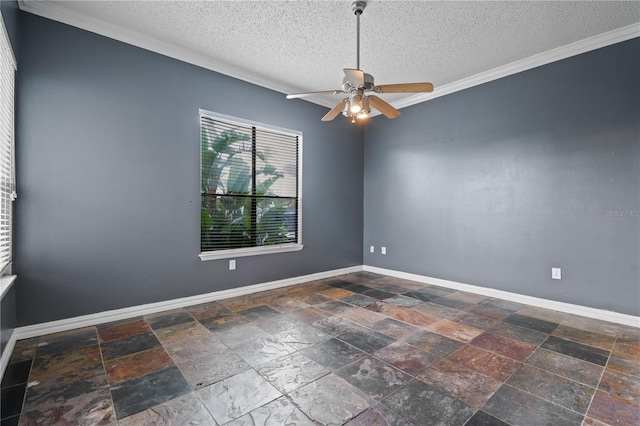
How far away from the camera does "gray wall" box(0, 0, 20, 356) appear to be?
80.1 inches

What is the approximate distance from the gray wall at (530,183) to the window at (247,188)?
1725 millimetres

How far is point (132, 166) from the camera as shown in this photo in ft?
9.75

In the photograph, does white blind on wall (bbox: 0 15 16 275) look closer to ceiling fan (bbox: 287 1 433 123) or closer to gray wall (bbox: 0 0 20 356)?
gray wall (bbox: 0 0 20 356)

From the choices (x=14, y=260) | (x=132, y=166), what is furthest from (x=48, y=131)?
(x=14, y=260)

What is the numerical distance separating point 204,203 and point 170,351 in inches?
67.1

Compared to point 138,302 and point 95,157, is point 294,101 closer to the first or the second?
point 95,157

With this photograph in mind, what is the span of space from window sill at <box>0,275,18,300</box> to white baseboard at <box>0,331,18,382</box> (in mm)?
438

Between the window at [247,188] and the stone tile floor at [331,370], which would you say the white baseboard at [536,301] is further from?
the window at [247,188]

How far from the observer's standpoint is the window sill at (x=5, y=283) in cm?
191

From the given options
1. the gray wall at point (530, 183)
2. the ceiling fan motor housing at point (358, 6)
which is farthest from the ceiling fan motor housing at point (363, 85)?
the gray wall at point (530, 183)

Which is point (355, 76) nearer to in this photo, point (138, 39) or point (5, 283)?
point (138, 39)

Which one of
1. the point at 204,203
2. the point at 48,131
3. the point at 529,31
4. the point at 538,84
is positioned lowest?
the point at 204,203

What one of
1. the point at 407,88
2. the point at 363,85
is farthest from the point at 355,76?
the point at 407,88

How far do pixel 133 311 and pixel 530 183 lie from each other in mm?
4605
